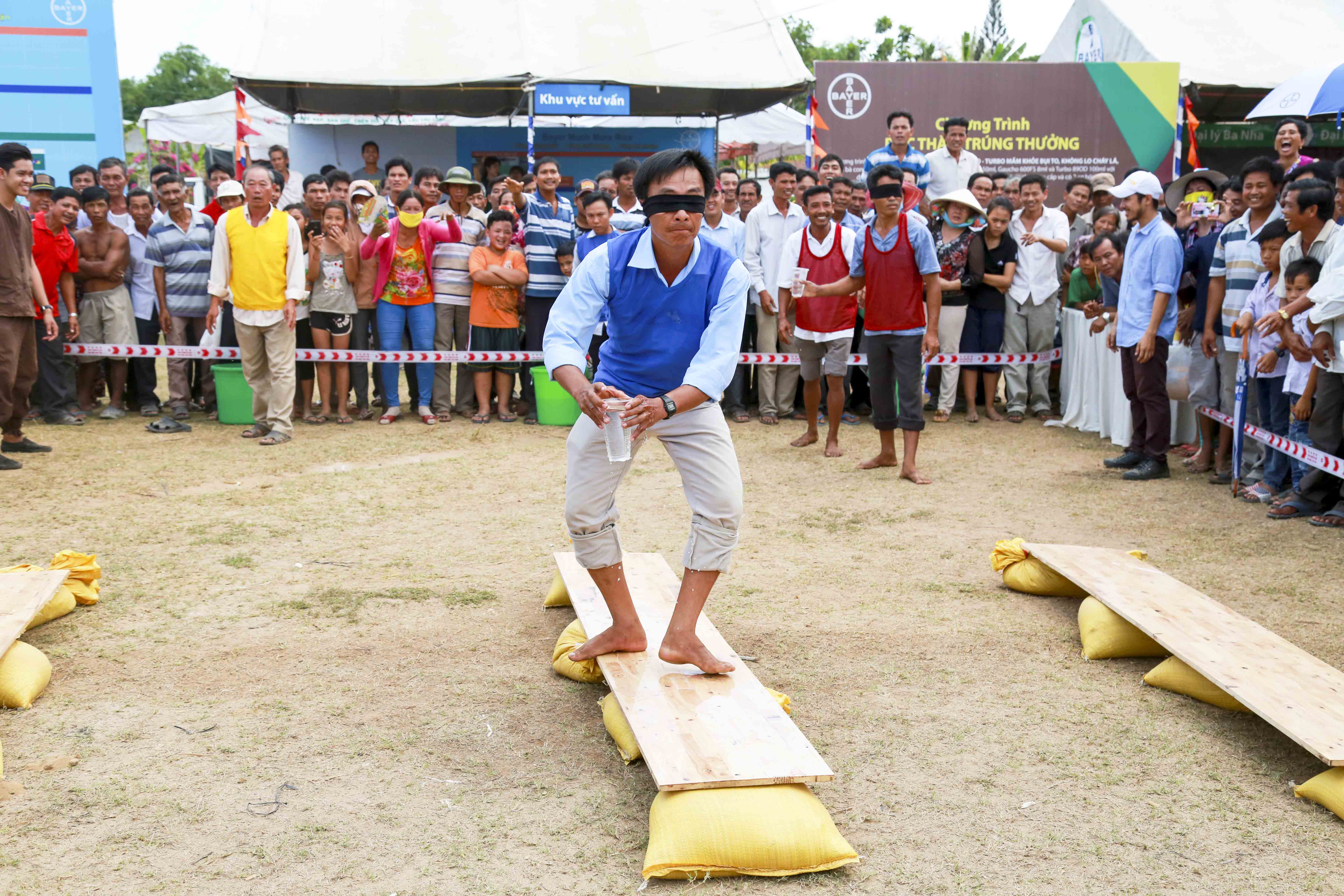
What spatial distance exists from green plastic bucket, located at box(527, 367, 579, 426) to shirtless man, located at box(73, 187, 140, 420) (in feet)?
12.0

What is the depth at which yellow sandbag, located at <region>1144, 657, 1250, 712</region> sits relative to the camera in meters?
4.11

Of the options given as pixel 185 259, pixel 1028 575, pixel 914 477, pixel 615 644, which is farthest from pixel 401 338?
pixel 615 644

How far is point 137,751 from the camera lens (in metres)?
3.76

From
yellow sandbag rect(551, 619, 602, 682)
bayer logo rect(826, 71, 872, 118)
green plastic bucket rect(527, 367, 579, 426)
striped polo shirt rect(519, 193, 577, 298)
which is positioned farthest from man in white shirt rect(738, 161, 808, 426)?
yellow sandbag rect(551, 619, 602, 682)

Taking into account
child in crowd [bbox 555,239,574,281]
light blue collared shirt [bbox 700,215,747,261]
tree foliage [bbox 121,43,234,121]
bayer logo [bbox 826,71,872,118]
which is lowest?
child in crowd [bbox 555,239,574,281]

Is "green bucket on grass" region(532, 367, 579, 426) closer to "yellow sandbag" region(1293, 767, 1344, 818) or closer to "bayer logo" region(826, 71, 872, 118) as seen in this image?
"bayer logo" region(826, 71, 872, 118)

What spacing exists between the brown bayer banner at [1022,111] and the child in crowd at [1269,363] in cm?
669

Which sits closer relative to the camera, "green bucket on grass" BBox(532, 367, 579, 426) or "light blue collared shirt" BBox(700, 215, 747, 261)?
"light blue collared shirt" BBox(700, 215, 747, 261)

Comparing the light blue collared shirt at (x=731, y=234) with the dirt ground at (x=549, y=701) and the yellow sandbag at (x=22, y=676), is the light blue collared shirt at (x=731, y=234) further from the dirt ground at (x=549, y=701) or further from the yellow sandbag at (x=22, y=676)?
the yellow sandbag at (x=22, y=676)

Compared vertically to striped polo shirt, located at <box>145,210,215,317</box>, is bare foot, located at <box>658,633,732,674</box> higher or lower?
lower

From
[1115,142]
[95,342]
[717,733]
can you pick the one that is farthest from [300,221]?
[1115,142]

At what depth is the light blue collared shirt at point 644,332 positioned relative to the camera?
12.9 ft

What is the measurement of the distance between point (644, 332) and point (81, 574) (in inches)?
122

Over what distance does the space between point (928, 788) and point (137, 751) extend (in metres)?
2.60
